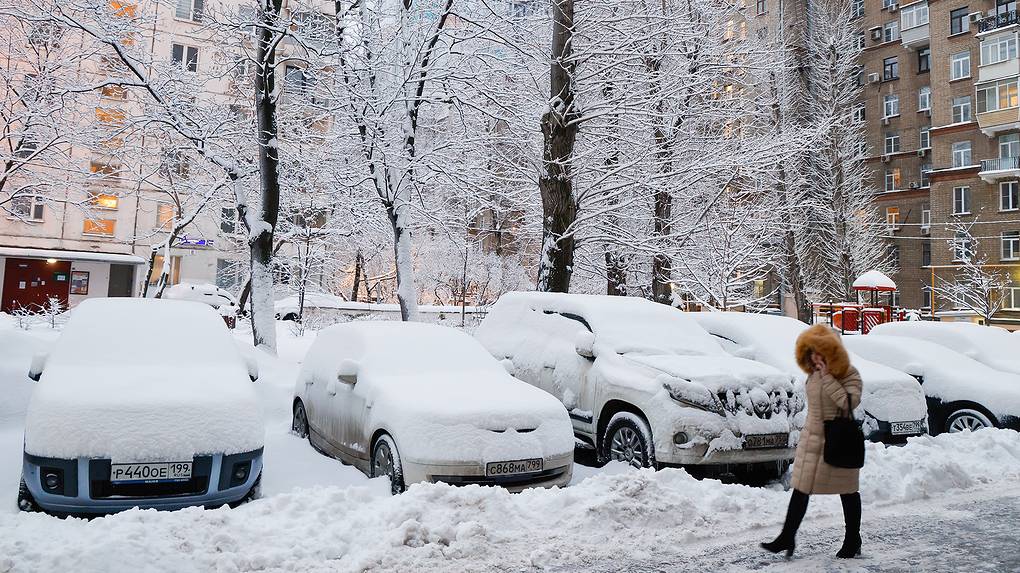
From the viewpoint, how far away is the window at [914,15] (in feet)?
156

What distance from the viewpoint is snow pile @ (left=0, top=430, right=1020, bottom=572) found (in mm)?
3992

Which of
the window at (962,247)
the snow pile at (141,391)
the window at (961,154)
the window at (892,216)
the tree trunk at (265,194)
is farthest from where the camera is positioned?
the window at (892,216)

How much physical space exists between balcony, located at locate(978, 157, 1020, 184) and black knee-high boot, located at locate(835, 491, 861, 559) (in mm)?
42541

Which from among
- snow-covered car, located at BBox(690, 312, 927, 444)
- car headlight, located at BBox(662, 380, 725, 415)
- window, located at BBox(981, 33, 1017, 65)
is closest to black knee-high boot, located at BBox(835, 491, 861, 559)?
car headlight, located at BBox(662, 380, 725, 415)

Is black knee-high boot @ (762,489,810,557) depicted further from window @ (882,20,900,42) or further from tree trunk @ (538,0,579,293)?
window @ (882,20,900,42)

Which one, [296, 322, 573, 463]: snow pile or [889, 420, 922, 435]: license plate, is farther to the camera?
[889, 420, 922, 435]: license plate

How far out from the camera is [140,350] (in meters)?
6.04

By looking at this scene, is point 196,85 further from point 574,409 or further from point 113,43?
point 574,409

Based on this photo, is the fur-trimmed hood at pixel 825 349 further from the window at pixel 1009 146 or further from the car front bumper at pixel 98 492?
the window at pixel 1009 146

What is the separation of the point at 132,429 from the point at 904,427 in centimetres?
838

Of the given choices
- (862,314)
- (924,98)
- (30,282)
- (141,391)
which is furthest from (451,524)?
(924,98)

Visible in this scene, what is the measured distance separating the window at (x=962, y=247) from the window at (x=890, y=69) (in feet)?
→ 55.6

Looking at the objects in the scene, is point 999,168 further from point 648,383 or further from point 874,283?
point 648,383

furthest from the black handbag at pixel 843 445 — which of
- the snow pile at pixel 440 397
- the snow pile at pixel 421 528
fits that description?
the snow pile at pixel 440 397
